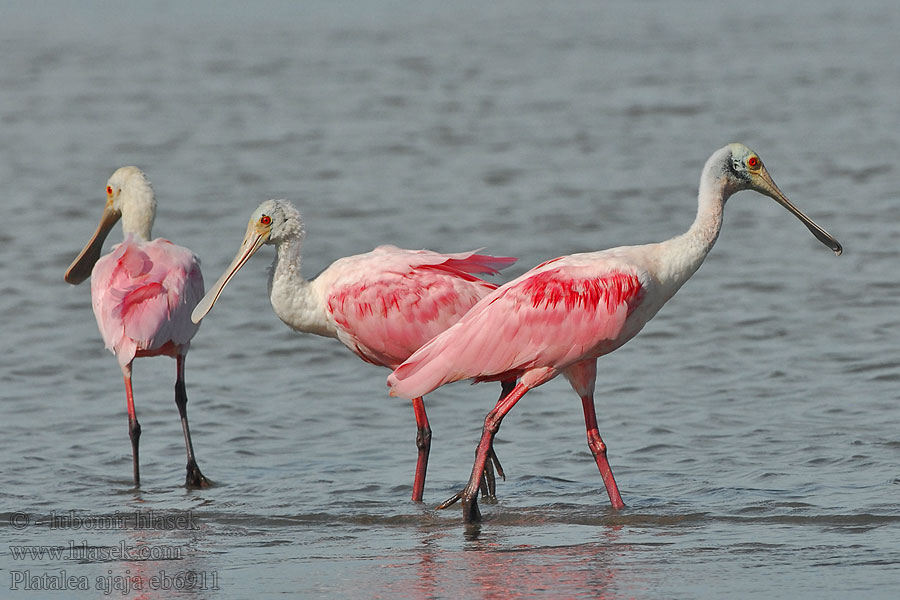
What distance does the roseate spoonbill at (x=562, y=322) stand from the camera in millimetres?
7723

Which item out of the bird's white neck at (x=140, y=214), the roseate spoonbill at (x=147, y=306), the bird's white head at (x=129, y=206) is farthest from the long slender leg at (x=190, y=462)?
the bird's white neck at (x=140, y=214)

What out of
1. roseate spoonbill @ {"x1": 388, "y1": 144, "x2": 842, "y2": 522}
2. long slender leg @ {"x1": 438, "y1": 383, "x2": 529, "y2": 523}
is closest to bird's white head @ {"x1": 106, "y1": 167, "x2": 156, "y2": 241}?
roseate spoonbill @ {"x1": 388, "y1": 144, "x2": 842, "y2": 522}

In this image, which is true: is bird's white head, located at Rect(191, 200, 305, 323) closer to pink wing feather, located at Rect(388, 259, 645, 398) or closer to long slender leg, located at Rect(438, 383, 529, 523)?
pink wing feather, located at Rect(388, 259, 645, 398)

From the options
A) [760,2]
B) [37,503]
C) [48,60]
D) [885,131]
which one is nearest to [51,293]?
[37,503]

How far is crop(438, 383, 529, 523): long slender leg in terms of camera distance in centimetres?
767

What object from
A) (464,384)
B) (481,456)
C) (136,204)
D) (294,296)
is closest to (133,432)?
(294,296)

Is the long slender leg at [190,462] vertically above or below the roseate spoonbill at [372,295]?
below

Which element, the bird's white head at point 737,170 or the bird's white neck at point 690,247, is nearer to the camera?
the bird's white neck at point 690,247

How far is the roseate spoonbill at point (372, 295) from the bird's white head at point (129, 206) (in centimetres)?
161

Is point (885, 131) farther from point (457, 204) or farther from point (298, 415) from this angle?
point (298, 415)

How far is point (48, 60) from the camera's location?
28.5m

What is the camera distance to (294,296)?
8641 mm

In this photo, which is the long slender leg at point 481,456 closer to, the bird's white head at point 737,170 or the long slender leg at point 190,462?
the bird's white head at point 737,170

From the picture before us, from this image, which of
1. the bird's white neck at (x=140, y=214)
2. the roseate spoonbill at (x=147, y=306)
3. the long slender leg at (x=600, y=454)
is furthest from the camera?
the bird's white neck at (x=140, y=214)
